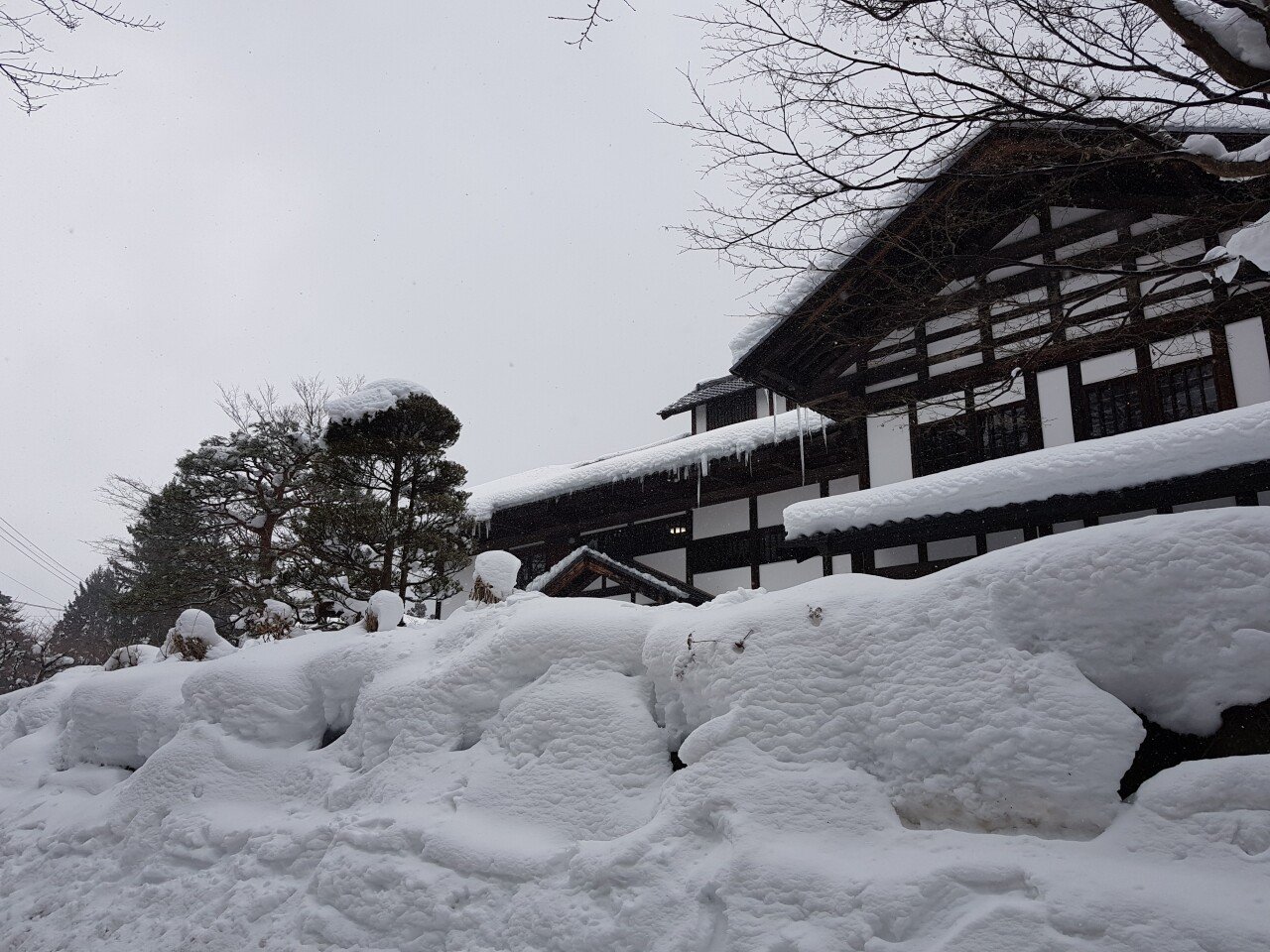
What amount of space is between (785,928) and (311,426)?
56.6 ft

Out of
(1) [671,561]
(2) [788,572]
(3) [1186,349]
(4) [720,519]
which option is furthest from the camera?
(1) [671,561]

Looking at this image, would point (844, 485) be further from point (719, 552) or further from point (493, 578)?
point (493, 578)

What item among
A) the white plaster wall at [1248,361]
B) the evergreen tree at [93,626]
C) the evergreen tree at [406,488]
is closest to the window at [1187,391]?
the white plaster wall at [1248,361]

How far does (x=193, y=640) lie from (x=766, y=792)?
24.1 feet

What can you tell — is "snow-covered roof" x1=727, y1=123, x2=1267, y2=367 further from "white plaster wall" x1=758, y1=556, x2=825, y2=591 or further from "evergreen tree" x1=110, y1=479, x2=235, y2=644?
"evergreen tree" x1=110, y1=479, x2=235, y2=644

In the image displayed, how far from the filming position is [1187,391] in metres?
7.95

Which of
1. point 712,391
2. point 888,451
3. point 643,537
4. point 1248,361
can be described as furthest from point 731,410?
point 1248,361

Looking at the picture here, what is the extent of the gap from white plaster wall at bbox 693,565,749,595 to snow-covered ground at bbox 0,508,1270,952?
281 inches

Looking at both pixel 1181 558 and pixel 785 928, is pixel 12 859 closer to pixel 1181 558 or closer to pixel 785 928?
pixel 785 928

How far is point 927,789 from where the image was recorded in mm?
2926

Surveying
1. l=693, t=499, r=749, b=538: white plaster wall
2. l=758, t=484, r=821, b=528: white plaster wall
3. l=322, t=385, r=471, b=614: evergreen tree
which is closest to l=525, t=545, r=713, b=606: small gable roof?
l=693, t=499, r=749, b=538: white plaster wall

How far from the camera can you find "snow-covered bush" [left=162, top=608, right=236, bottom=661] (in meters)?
7.92

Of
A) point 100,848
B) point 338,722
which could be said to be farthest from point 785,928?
point 100,848

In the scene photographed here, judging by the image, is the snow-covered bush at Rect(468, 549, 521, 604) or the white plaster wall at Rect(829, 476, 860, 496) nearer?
the snow-covered bush at Rect(468, 549, 521, 604)
